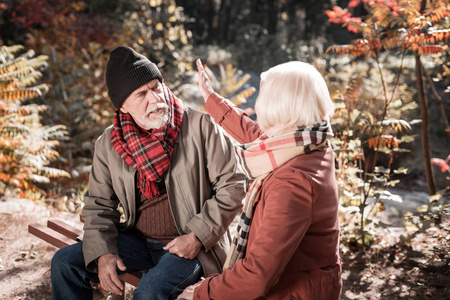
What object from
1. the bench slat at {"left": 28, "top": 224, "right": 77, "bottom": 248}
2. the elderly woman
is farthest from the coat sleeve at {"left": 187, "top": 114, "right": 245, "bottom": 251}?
the bench slat at {"left": 28, "top": 224, "right": 77, "bottom": 248}

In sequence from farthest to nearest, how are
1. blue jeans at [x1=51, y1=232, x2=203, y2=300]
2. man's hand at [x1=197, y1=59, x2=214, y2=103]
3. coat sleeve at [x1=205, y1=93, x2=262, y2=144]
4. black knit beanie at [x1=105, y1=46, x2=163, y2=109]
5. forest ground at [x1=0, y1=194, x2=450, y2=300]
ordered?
forest ground at [x1=0, y1=194, x2=450, y2=300]
man's hand at [x1=197, y1=59, x2=214, y2=103]
coat sleeve at [x1=205, y1=93, x2=262, y2=144]
black knit beanie at [x1=105, y1=46, x2=163, y2=109]
blue jeans at [x1=51, y1=232, x2=203, y2=300]

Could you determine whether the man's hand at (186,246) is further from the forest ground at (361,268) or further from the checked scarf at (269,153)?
the forest ground at (361,268)

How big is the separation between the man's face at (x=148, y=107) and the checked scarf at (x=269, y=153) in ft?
2.51

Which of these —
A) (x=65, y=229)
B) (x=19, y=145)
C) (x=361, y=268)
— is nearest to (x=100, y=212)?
(x=65, y=229)

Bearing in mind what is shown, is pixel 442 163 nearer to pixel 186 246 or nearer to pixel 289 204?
pixel 186 246

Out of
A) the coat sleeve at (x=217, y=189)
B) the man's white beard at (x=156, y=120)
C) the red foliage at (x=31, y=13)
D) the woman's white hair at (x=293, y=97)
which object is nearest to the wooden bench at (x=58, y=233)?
the coat sleeve at (x=217, y=189)

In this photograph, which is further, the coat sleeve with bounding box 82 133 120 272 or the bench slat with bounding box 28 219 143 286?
the bench slat with bounding box 28 219 143 286

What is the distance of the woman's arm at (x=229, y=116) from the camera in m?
2.68

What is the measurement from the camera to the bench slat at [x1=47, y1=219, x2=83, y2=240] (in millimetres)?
3045

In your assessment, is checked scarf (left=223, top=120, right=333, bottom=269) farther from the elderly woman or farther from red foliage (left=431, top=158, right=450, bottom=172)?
red foliage (left=431, top=158, right=450, bottom=172)

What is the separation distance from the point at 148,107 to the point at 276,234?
1.24 metres

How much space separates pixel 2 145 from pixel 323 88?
4864 millimetres

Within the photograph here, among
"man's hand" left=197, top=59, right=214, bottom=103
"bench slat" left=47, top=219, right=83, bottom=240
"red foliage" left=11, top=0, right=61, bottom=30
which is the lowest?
"bench slat" left=47, top=219, right=83, bottom=240

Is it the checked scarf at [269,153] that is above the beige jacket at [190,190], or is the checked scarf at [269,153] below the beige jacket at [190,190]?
above
